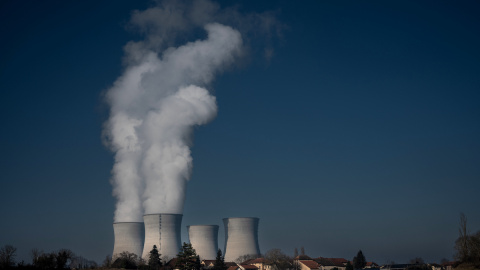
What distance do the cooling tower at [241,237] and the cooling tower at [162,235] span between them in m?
5.46

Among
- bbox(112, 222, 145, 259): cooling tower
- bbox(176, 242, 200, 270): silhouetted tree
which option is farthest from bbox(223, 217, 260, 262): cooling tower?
bbox(176, 242, 200, 270): silhouetted tree

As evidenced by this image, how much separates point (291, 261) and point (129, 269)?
15257 millimetres

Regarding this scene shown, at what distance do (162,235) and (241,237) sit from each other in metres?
7.58

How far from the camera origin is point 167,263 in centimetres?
4253

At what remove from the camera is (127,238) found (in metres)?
45.6

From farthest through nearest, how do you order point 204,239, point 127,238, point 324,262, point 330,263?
point 204,239 < point 324,262 < point 330,263 < point 127,238

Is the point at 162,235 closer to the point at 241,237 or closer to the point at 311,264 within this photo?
the point at 241,237

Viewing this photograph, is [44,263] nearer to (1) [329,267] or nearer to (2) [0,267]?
(2) [0,267]

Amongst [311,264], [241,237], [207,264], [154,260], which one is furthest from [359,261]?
[154,260]

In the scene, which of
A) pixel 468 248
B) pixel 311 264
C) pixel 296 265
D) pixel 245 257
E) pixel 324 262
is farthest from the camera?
pixel 245 257

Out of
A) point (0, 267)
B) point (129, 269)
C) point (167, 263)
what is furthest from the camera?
point (167, 263)

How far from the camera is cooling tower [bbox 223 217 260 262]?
4684 cm

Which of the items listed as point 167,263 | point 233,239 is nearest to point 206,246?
point 233,239

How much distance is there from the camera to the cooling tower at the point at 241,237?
154 ft
